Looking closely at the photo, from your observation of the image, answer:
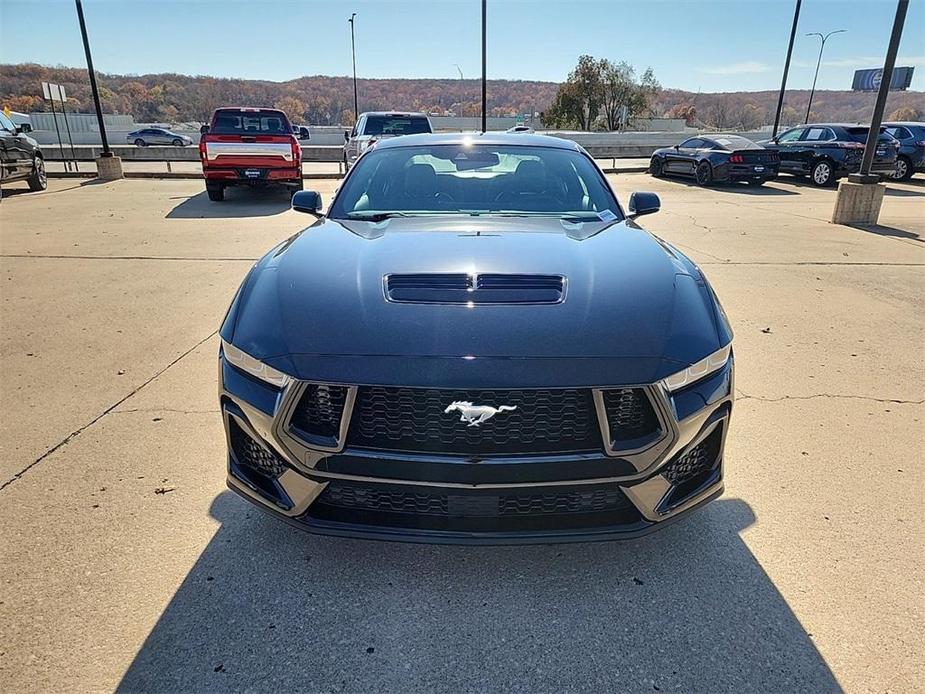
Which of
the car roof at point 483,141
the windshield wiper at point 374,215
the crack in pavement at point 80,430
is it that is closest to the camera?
the crack in pavement at point 80,430

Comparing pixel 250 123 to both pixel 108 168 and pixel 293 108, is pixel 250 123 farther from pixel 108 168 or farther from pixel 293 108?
pixel 293 108

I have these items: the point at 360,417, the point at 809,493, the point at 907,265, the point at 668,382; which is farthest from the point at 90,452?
the point at 907,265

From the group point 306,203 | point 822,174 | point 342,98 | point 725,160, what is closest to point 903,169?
point 822,174

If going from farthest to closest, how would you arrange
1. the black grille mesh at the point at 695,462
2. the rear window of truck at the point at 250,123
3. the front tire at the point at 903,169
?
1. the front tire at the point at 903,169
2. the rear window of truck at the point at 250,123
3. the black grille mesh at the point at 695,462

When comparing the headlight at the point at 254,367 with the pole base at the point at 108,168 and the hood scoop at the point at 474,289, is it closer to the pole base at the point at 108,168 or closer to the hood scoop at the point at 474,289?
the hood scoop at the point at 474,289

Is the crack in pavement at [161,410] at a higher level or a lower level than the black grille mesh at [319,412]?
lower

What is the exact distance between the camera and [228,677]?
179cm

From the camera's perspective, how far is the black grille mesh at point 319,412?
73.3 inches

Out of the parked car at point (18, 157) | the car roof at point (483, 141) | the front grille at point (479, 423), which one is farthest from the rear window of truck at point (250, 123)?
the front grille at point (479, 423)

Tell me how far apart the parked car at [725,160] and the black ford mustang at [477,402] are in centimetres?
1559

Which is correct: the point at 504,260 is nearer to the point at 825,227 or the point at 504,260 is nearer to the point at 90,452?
the point at 90,452

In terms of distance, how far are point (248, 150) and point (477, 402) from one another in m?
11.7

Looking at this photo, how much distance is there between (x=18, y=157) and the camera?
42.4ft

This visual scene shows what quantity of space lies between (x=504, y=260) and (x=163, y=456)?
6.60ft
